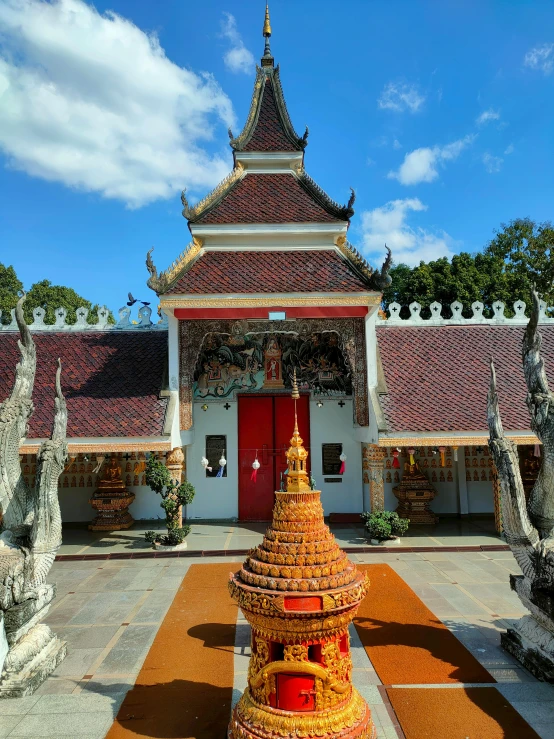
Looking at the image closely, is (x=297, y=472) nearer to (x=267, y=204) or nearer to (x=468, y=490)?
(x=267, y=204)

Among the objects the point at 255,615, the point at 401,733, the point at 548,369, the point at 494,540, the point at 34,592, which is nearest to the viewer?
the point at 255,615

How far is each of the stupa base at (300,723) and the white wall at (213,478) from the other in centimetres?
1107

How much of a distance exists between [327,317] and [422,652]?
8.37m

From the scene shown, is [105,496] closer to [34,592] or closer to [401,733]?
[34,592]

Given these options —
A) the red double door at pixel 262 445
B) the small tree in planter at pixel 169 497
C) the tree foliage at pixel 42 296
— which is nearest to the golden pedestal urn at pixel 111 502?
the small tree in planter at pixel 169 497

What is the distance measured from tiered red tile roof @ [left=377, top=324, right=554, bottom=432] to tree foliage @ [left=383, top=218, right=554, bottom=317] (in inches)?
447

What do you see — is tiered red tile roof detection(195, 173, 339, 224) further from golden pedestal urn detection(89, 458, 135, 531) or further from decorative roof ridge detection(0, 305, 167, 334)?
golden pedestal urn detection(89, 458, 135, 531)

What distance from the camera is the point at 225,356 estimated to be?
1522 cm

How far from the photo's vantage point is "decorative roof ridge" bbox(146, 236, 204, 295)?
504 inches

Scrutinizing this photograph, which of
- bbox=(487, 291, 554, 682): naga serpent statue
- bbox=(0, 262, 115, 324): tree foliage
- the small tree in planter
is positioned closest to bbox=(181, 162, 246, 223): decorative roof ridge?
the small tree in planter

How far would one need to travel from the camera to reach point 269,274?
13.8 metres

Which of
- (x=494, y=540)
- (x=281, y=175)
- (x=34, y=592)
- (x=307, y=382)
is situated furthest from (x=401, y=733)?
(x=281, y=175)

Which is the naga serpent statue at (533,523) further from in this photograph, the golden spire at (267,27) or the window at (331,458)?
the golden spire at (267,27)

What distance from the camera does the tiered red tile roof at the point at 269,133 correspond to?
16.0 meters
